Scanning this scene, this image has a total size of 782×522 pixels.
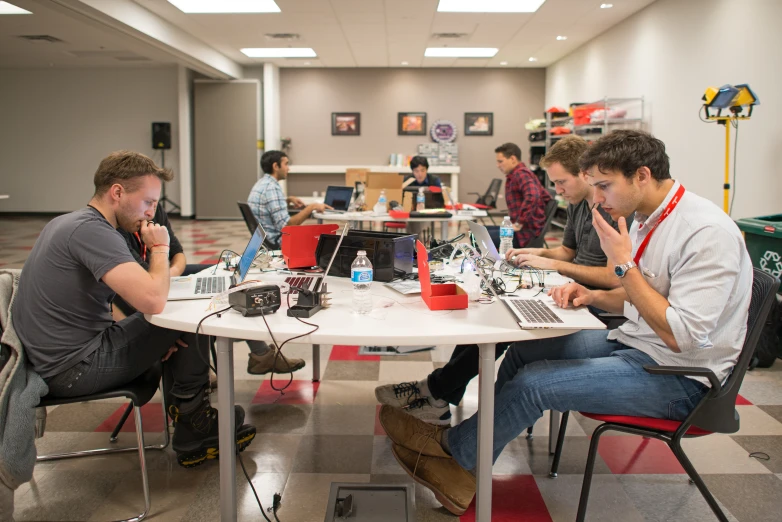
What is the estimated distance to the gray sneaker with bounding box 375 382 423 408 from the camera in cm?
269

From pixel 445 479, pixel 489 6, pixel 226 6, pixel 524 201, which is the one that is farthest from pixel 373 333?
pixel 226 6

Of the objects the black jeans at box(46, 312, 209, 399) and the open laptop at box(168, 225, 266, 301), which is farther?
the open laptop at box(168, 225, 266, 301)

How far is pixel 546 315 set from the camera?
1.96m

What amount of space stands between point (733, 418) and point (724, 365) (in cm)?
17

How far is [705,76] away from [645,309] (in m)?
5.34

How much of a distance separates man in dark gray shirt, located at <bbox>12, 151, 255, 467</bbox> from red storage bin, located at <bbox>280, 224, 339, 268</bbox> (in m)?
0.64

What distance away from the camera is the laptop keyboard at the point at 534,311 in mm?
1902

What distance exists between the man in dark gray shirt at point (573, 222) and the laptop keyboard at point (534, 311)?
0.56 m

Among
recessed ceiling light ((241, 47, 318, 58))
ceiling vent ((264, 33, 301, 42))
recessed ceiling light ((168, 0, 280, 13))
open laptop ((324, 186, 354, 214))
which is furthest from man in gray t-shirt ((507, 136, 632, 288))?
recessed ceiling light ((241, 47, 318, 58))

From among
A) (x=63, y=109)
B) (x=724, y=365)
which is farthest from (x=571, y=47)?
(x=63, y=109)

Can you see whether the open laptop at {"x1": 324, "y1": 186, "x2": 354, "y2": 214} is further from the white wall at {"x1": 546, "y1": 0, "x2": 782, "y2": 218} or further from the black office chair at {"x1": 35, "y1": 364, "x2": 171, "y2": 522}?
the black office chair at {"x1": 35, "y1": 364, "x2": 171, "y2": 522}

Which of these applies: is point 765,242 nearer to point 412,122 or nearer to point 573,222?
point 573,222

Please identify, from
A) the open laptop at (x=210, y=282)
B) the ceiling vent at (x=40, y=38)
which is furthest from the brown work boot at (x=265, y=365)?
the ceiling vent at (x=40, y=38)

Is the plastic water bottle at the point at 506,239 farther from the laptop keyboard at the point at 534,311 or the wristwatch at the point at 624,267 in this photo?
the wristwatch at the point at 624,267
